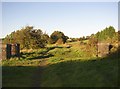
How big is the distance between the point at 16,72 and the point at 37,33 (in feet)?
88.7

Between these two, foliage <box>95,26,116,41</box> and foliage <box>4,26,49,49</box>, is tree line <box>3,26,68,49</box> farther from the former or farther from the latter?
foliage <box>95,26,116,41</box>

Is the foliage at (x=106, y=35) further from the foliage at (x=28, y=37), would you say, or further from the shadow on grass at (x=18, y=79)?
the shadow on grass at (x=18, y=79)

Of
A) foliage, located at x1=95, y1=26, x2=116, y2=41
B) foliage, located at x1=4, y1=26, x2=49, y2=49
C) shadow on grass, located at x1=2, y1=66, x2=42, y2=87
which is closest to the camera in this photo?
shadow on grass, located at x1=2, y1=66, x2=42, y2=87

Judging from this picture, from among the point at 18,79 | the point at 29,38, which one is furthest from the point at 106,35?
the point at 18,79

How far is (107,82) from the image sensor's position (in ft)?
37.3

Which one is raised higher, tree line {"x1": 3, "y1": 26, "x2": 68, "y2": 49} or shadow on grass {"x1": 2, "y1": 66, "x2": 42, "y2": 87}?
tree line {"x1": 3, "y1": 26, "x2": 68, "y2": 49}

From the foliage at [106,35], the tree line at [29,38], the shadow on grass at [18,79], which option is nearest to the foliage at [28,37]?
the tree line at [29,38]

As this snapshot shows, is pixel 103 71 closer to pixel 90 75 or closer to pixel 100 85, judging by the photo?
pixel 90 75

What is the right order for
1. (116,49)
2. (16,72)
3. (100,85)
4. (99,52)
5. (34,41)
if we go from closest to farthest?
(100,85) < (16,72) < (116,49) < (99,52) < (34,41)

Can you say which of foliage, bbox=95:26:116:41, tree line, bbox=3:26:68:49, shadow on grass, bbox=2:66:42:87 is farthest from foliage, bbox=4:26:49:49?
shadow on grass, bbox=2:66:42:87

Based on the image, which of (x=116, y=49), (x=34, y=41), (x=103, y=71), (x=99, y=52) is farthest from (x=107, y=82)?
(x=34, y=41)

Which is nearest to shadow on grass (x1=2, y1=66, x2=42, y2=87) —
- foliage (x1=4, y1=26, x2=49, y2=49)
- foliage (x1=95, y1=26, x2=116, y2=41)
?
foliage (x1=95, y1=26, x2=116, y2=41)

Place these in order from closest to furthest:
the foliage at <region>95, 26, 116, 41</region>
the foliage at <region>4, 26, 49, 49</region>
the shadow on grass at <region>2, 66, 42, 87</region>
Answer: the shadow on grass at <region>2, 66, 42, 87</region>
the foliage at <region>95, 26, 116, 41</region>
the foliage at <region>4, 26, 49, 49</region>

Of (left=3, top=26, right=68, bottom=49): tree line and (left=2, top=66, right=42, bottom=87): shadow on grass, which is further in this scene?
(left=3, top=26, right=68, bottom=49): tree line
